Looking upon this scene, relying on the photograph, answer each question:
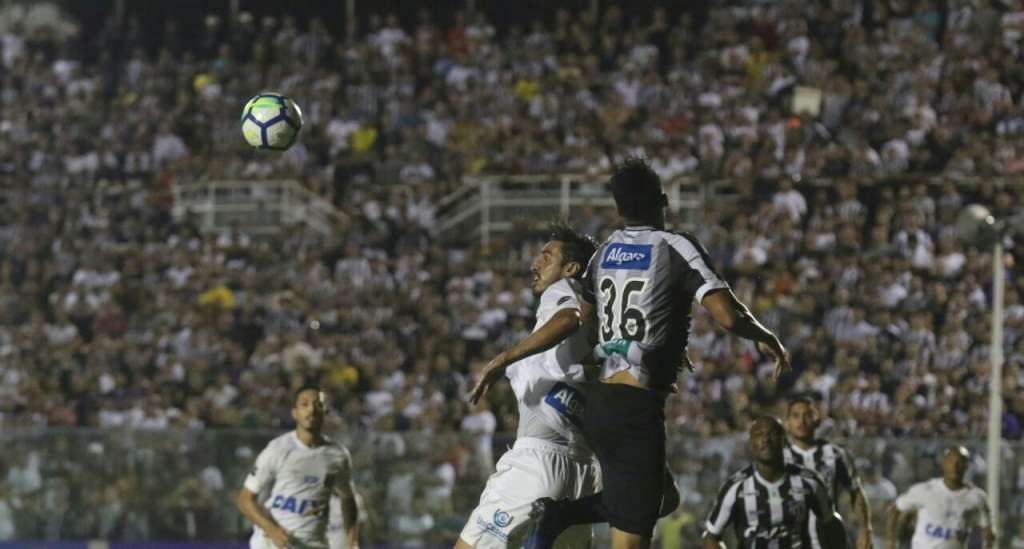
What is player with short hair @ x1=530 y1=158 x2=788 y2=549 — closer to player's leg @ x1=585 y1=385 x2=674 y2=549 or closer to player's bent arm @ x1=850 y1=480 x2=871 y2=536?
player's leg @ x1=585 y1=385 x2=674 y2=549

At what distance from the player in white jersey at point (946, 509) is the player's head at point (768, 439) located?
401 centimetres

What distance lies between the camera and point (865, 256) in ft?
70.1

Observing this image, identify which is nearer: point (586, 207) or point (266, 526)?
point (266, 526)

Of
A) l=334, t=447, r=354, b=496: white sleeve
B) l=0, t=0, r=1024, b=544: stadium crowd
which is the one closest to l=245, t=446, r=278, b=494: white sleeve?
l=334, t=447, r=354, b=496: white sleeve

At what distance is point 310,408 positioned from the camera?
1137 centimetres

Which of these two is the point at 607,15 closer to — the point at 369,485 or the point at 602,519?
the point at 369,485

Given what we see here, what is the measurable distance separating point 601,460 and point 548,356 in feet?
4.12

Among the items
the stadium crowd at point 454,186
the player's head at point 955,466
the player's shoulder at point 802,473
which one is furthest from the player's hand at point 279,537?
the stadium crowd at point 454,186

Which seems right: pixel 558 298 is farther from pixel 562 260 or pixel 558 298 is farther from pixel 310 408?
pixel 310 408

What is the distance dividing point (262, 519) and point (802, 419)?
136 inches

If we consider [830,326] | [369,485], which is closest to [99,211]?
[369,485]

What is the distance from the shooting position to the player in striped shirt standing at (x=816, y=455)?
10938 millimetres

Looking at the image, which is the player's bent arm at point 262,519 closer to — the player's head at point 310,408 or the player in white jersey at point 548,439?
the player's head at point 310,408

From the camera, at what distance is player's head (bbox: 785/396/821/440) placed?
35.9ft
